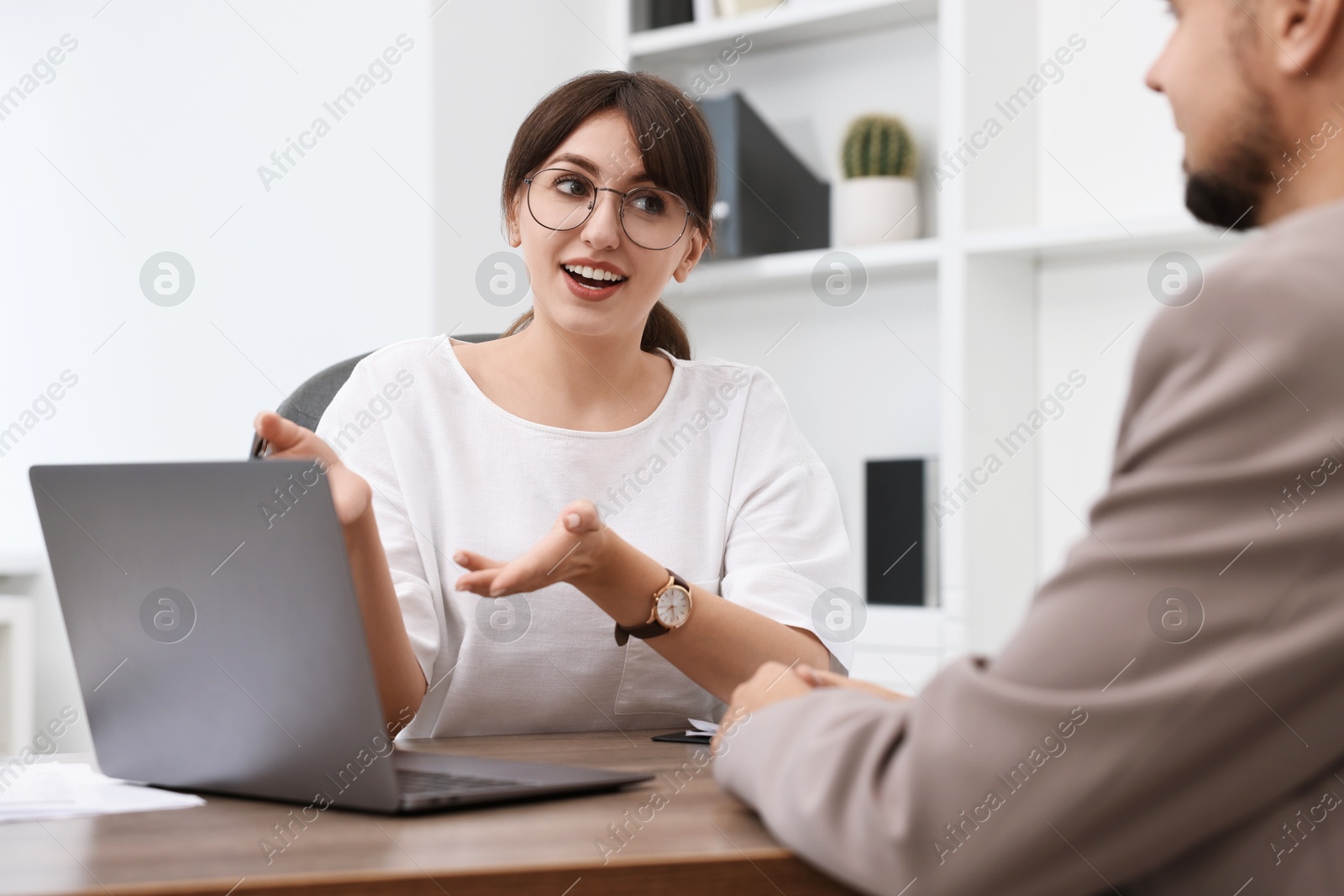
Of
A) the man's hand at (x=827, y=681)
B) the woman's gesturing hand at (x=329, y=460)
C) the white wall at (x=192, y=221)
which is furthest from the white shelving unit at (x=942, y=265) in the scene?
the woman's gesturing hand at (x=329, y=460)

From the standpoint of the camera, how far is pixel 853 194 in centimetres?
260

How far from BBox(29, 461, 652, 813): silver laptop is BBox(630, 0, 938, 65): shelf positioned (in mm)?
2145

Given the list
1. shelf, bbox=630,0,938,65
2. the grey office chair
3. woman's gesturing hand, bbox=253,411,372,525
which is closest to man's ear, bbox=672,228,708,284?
the grey office chair

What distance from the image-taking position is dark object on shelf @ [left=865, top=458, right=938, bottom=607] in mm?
2469

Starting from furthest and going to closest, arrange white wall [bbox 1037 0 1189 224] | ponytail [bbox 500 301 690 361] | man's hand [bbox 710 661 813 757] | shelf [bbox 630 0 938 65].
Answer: shelf [bbox 630 0 938 65] < white wall [bbox 1037 0 1189 224] < ponytail [bbox 500 301 690 361] < man's hand [bbox 710 661 813 757]

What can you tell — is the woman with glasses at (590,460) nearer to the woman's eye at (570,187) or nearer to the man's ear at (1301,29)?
the woman's eye at (570,187)

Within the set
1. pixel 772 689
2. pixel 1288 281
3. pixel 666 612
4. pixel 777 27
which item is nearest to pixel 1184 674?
pixel 1288 281

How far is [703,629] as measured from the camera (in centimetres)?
122

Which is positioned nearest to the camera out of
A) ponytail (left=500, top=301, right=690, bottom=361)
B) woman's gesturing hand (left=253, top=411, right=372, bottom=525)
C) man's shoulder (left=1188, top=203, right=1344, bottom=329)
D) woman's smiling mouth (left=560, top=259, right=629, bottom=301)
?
man's shoulder (left=1188, top=203, right=1344, bottom=329)

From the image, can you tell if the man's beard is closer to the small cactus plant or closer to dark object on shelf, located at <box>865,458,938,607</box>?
dark object on shelf, located at <box>865,458,938,607</box>

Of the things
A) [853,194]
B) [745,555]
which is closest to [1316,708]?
[745,555]

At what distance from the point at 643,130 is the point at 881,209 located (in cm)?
120

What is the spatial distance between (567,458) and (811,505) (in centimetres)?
32

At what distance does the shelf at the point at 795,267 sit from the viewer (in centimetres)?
248
